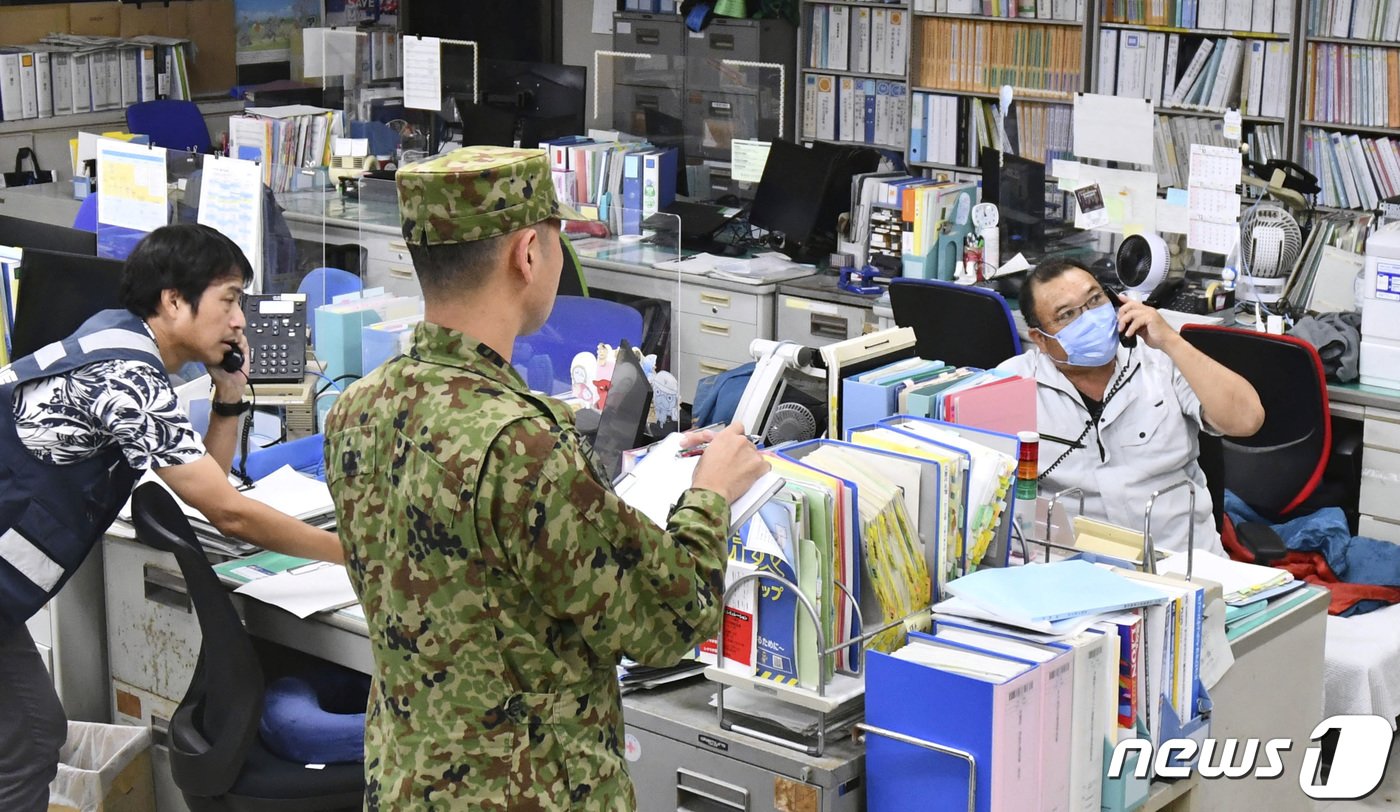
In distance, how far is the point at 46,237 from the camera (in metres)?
4.55

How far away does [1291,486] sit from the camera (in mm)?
4258

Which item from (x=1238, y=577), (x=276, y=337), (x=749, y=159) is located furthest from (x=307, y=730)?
(x=749, y=159)

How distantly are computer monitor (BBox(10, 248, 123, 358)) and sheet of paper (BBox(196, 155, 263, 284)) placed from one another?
1.84 feet

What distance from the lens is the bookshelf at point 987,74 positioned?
6629 mm

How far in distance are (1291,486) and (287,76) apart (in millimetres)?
6677

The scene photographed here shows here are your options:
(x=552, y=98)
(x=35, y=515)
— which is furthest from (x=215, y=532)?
(x=552, y=98)

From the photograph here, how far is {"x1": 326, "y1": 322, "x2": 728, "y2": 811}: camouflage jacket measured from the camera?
1599 mm

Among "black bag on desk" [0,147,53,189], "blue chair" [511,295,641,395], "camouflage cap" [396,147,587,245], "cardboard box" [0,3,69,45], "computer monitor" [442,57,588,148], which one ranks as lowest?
"blue chair" [511,295,641,395]

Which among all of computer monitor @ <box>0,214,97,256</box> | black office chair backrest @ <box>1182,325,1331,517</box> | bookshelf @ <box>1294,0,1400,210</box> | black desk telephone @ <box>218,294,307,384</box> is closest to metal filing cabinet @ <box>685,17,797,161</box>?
bookshelf @ <box>1294,0,1400,210</box>

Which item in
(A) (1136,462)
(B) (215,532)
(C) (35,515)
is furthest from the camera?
(A) (1136,462)

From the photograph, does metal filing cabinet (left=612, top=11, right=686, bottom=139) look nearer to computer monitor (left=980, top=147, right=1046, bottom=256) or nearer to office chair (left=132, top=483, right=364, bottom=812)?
computer monitor (left=980, top=147, right=1046, bottom=256)

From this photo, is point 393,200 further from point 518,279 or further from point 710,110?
point 518,279

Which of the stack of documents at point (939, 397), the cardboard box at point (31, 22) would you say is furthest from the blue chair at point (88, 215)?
the stack of documents at point (939, 397)

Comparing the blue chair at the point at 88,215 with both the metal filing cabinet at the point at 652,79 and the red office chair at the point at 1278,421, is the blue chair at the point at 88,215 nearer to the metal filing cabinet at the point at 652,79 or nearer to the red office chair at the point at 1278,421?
the metal filing cabinet at the point at 652,79
